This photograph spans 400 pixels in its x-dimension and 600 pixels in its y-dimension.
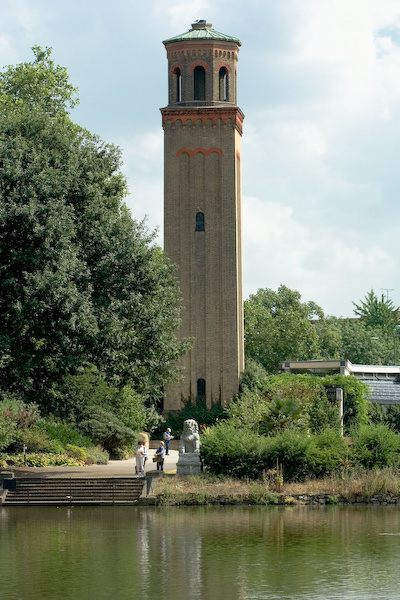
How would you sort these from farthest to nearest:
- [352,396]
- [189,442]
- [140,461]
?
1. [352,396]
2. [140,461]
3. [189,442]

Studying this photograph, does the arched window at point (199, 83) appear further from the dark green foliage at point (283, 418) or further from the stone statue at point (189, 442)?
the stone statue at point (189, 442)

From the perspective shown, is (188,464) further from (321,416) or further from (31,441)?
(321,416)

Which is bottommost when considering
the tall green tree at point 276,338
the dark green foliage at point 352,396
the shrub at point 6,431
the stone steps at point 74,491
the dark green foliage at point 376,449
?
the stone steps at point 74,491

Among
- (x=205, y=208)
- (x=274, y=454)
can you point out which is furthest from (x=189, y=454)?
(x=205, y=208)

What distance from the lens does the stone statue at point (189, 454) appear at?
33094mm

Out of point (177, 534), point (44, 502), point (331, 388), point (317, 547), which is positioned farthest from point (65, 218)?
point (331, 388)

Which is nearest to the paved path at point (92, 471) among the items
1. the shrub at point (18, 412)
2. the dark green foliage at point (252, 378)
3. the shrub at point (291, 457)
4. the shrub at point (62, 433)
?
the shrub at point (62, 433)

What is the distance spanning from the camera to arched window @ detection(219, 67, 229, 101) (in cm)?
6233

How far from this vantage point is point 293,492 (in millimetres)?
30688

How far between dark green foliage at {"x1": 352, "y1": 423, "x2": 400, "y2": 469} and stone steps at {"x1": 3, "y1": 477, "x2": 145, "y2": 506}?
7.40 meters

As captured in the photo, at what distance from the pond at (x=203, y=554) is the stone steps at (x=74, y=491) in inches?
78.2

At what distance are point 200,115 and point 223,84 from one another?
306 cm

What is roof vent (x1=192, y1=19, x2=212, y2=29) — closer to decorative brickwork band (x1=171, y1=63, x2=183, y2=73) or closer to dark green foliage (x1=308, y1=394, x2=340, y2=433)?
decorative brickwork band (x1=171, y1=63, x2=183, y2=73)

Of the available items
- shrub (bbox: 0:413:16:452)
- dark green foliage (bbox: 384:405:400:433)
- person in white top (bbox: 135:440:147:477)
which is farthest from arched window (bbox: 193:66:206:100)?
person in white top (bbox: 135:440:147:477)
